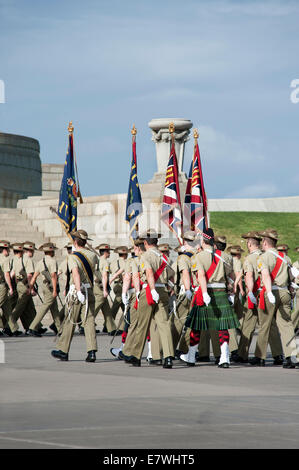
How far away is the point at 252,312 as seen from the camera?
1400 centimetres

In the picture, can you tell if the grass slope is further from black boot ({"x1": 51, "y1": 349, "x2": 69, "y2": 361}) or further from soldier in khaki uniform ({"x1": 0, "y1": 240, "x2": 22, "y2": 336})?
black boot ({"x1": 51, "y1": 349, "x2": 69, "y2": 361})

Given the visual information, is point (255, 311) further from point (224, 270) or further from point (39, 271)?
point (39, 271)

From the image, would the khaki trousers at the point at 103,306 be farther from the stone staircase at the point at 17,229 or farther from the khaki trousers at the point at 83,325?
the stone staircase at the point at 17,229

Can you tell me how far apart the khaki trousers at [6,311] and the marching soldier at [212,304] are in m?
6.84

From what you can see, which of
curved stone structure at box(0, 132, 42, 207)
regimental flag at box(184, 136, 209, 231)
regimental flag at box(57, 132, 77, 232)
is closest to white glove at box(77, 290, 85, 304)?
regimental flag at box(184, 136, 209, 231)

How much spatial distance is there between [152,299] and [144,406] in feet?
14.2

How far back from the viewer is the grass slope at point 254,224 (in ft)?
117

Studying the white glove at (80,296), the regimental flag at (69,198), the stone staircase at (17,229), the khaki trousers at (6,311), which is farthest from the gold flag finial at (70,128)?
the white glove at (80,296)

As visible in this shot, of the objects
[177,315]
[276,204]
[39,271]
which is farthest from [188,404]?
[276,204]

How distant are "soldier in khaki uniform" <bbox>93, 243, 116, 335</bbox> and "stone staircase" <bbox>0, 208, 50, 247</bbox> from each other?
1119cm

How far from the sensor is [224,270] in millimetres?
13234

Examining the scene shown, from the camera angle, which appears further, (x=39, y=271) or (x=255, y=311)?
(x=39, y=271)
